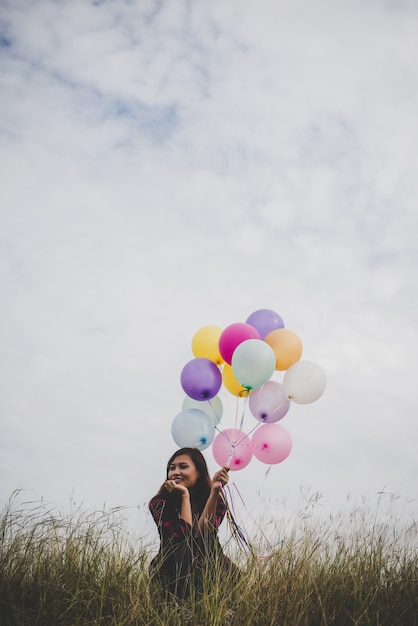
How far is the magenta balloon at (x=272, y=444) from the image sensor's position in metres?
4.68

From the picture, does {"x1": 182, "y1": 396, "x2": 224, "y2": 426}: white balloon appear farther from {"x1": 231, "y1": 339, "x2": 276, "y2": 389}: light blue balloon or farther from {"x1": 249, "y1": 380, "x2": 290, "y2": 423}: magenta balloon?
{"x1": 231, "y1": 339, "x2": 276, "y2": 389}: light blue balloon

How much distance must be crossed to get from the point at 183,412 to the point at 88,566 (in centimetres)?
188

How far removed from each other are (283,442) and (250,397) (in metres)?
0.51

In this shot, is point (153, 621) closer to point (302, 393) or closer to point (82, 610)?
point (82, 610)

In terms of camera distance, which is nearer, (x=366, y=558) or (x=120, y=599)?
(x=120, y=599)

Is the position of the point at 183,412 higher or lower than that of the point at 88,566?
higher

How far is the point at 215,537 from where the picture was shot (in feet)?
11.3

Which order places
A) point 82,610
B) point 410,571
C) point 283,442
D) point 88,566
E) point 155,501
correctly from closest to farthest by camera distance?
1. point 82,610
2. point 88,566
3. point 410,571
4. point 155,501
5. point 283,442

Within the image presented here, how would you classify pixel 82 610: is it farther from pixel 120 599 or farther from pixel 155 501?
pixel 155 501

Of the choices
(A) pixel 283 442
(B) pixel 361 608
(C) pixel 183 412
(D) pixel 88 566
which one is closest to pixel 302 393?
(A) pixel 283 442

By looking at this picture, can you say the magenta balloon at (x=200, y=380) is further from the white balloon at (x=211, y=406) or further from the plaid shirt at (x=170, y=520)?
the plaid shirt at (x=170, y=520)

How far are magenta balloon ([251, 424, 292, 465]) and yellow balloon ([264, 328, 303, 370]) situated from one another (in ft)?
1.90

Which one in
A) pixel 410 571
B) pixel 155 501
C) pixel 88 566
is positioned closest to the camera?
pixel 88 566

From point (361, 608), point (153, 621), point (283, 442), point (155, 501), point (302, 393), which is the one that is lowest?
point (153, 621)
